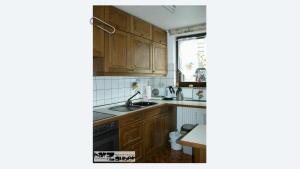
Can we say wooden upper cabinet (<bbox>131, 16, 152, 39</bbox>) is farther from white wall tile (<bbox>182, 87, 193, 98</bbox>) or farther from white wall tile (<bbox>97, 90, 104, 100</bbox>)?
white wall tile (<bbox>182, 87, 193, 98</bbox>)

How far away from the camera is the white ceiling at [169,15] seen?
1988 mm

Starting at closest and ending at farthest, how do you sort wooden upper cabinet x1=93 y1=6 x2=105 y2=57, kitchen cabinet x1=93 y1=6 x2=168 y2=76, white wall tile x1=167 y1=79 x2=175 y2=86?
wooden upper cabinet x1=93 y1=6 x2=105 y2=57, kitchen cabinet x1=93 y1=6 x2=168 y2=76, white wall tile x1=167 y1=79 x2=175 y2=86

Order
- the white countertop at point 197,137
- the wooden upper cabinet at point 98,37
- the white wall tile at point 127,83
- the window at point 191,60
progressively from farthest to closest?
the window at point 191,60, the white wall tile at point 127,83, the wooden upper cabinet at point 98,37, the white countertop at point 197,137

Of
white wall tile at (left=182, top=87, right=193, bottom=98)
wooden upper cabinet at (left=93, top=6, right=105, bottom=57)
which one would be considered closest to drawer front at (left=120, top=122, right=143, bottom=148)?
wooden upper cabinet at (left=93, top=6, right=105, bottom=57)

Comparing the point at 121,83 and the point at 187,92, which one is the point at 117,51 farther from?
the point at 187,92

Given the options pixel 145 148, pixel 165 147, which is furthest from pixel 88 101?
pixel 165 147

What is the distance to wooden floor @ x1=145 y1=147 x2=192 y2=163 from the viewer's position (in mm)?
2195

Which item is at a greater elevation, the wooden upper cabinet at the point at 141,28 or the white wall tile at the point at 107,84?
the wooden upper cabinet at the point at 141,28

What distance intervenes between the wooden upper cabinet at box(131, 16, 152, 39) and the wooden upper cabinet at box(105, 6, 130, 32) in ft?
0.32

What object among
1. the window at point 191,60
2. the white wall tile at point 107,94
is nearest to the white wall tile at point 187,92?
the window at point 191,60

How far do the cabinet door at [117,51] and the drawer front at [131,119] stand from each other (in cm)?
52

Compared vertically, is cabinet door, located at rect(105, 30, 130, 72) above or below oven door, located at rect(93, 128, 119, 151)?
above

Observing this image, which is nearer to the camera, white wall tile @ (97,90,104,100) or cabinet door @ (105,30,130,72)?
cabinet door @ (105,30,130,72)

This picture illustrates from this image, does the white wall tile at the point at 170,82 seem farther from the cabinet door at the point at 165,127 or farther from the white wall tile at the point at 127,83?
the white wall tile at the point at 127,83
